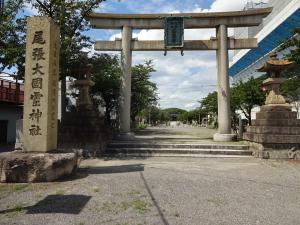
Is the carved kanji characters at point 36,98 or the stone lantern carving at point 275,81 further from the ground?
the stone lantern carving at point 275,81

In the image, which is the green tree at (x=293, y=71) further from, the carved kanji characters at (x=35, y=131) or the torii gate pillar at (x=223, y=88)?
the carved kanji characters at (x=35, y=131)

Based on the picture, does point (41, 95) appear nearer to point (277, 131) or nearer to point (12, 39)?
point (12, 39)

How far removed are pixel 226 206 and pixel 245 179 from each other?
2.89 metres

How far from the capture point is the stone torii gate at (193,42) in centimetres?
1738

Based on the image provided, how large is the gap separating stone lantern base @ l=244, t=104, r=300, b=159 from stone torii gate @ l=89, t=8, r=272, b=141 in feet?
13.3

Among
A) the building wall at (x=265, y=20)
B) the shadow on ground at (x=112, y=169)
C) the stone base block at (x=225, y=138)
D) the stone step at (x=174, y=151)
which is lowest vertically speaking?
the shadow on ground at (x=112, y=169)

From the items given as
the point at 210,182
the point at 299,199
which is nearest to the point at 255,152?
the point at 210,182

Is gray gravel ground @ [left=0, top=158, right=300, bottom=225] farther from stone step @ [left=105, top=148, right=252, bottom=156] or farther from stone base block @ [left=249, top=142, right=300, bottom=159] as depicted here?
stone step @ [left=105, top=148, right=252, bottom=156]

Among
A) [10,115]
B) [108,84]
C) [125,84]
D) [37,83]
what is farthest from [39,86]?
[10,115]

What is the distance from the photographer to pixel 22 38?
42.2ft

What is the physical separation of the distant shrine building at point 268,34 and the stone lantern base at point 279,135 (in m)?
20.2

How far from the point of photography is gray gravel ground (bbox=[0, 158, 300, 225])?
550 cm

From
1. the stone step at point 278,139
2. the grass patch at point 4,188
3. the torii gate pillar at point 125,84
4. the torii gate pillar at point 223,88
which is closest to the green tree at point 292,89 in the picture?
the torii gate pillar at point 223,88

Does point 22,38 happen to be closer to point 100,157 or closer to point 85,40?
point 85,40
